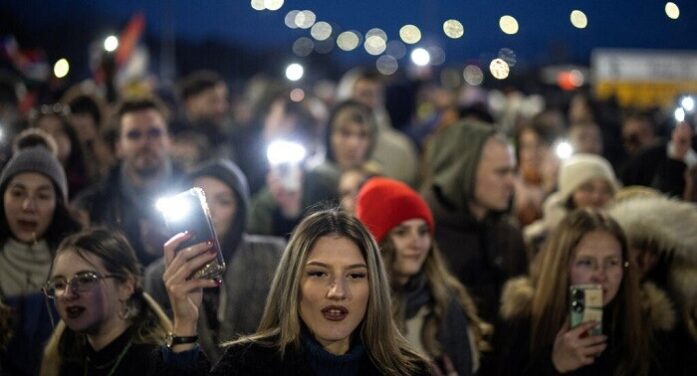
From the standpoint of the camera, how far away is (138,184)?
7355mm

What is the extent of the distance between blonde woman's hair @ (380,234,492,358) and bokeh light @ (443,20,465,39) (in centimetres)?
388

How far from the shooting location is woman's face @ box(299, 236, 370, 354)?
3.96 m

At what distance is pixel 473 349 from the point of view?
5715 millimetres

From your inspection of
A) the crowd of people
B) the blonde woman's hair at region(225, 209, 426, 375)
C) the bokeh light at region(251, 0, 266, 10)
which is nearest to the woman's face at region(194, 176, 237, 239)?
the crowd of people

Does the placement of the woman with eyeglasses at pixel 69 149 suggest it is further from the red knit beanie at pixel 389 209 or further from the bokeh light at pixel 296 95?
the bokeh light at pixel 296 95

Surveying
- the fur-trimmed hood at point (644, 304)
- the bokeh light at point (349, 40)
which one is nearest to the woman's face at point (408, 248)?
the fur-trimmed hood at point (644, 304)

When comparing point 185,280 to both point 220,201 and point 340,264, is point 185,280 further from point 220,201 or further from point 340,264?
point 220,201

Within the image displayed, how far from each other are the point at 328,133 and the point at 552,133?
2739mm

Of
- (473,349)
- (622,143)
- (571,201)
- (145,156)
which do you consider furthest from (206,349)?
(622,143)

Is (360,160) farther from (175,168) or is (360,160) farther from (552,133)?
(552,133)

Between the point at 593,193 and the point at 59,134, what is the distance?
13.1 feet

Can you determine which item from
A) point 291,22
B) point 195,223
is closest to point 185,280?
point 195,223

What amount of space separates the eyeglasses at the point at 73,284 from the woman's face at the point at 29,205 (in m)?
0.97

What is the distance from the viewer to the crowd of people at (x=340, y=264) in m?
4.02
